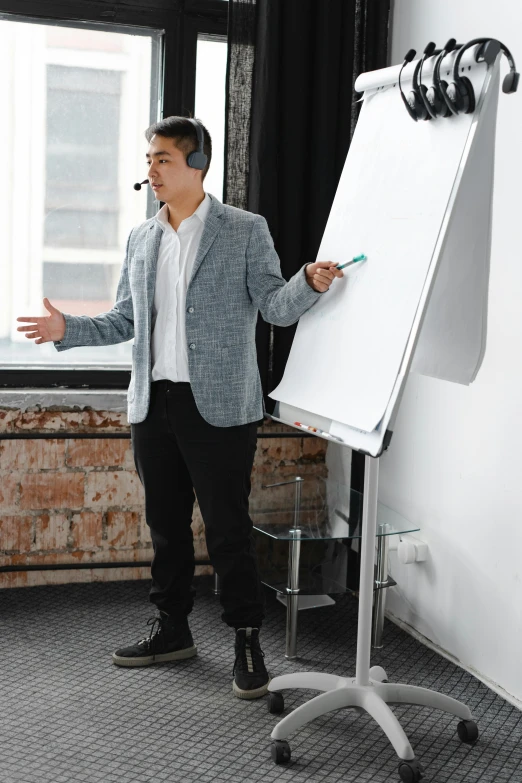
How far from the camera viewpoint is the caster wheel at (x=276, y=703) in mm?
2182

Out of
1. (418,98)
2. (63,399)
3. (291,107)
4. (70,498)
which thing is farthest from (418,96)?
(70,498)

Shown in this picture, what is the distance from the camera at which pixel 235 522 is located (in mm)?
2293

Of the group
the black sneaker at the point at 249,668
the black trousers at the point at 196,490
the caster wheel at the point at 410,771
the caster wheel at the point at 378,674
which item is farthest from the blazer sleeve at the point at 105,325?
the caster wheel at the point at 410,771

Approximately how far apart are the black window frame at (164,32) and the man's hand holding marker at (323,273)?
1.36 metres

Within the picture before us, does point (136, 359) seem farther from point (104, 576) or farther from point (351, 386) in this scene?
point (104, 576)

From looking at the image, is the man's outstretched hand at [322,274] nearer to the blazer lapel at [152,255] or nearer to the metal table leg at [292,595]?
the blazer lapel at [152,255]

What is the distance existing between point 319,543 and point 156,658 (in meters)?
0.71

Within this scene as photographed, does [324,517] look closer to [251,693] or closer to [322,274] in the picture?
[251,693]

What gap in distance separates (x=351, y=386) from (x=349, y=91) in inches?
61.0

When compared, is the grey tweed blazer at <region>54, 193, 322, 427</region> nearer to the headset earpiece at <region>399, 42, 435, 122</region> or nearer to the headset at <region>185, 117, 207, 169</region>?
the headset at <region>185, 117, 207, 169</region>

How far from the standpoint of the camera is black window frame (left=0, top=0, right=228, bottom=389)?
300cm

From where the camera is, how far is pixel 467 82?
1.68 m

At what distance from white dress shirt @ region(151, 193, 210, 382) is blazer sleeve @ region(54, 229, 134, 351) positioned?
178 millimetres

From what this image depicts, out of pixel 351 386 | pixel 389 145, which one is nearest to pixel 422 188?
pixel 389 145
